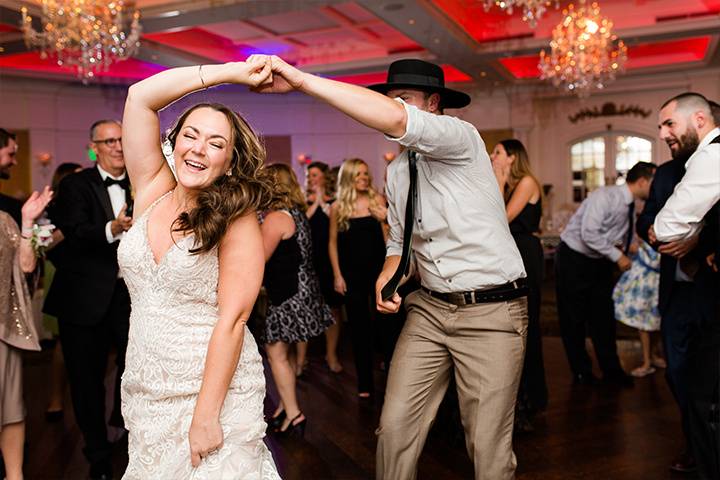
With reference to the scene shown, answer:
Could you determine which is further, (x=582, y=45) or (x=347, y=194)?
(x=582, y=45)

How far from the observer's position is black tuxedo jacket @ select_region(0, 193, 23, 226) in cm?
309

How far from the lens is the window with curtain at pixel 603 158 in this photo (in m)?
13.5

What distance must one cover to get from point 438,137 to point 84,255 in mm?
2146

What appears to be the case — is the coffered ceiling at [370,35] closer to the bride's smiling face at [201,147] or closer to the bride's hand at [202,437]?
the bride's smiling face at [201,147]

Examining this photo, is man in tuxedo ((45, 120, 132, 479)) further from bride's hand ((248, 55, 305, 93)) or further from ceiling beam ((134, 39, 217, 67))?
ceiling beam ((134, 39, 217, 67))

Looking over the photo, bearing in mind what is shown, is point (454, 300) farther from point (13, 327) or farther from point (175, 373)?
point (13, 327)

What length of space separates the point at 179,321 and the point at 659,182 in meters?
2.47

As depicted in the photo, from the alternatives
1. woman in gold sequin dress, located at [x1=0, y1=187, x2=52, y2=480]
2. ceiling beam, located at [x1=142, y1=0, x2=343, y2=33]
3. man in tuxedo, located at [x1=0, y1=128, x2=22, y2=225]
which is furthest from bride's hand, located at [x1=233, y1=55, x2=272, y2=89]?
ceiling beam, located at [x1=142, y1=0, x2=343, y2=33]

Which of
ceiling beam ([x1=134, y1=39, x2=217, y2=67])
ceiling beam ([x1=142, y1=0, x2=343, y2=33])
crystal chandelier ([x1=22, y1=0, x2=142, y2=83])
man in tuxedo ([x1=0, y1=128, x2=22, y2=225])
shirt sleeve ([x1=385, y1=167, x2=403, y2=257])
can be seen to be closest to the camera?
shirt sleeve ([x1=385, y1=167, x2=403, y2=257])

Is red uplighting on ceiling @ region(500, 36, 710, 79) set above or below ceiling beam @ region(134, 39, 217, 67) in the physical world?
above

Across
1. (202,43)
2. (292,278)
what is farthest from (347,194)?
(202,43)

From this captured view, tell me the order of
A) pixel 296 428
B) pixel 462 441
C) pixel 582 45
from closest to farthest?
pixel 462 441 → pixel 296 428 → pixel 582 45

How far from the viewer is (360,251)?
4559 mm

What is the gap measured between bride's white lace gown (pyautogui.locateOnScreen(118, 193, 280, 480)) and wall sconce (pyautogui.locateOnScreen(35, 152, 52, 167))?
11.6 m
